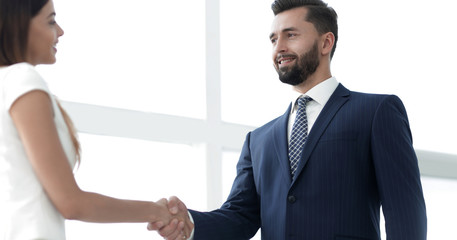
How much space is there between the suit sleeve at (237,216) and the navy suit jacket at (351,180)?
20cm

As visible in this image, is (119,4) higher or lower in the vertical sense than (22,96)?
higher

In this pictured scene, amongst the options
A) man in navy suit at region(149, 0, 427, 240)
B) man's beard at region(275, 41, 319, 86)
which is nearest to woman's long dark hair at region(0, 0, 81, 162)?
man in navy suit at region(149, 0, 427, 240)

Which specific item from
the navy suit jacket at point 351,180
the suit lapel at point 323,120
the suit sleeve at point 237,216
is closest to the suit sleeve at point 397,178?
the navy suit jacket at point 351,180

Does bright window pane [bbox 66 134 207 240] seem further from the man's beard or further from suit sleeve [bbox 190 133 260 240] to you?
the man's beard

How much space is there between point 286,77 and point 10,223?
1.45 meters

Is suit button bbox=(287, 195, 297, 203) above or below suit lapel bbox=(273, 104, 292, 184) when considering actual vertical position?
below

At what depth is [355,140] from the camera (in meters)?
2.29

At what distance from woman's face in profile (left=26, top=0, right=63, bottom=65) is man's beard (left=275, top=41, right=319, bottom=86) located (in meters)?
1.16

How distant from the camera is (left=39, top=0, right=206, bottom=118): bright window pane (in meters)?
3.06

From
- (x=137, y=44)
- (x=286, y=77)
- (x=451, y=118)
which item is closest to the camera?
(x=286, y=77)

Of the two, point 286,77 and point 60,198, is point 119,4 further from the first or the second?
point 60,198

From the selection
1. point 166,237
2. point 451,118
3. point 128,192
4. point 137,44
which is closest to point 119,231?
point 128,192

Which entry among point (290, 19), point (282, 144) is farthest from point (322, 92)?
point (290, 19)

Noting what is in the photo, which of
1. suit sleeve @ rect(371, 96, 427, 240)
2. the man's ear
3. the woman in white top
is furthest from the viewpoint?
the man's ear
